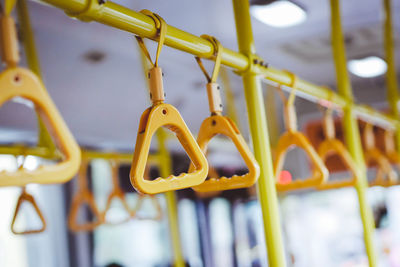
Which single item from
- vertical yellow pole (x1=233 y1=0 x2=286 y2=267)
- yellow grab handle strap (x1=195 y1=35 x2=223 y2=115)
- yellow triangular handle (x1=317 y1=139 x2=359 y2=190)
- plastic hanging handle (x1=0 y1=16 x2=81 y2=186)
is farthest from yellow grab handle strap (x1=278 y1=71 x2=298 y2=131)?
plastic hanging handle (x1=0 y1=16 x2=81 y2=186)

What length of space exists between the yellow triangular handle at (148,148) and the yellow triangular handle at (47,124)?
0.12 meters

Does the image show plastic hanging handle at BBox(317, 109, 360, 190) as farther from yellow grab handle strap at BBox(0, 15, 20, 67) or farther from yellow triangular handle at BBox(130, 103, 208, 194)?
yellow grab handle strap at BBox(0, 15, 20, 67)

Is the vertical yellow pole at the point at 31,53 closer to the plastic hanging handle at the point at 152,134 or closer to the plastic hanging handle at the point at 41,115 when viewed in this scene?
the plastic hanging handle at the point at 152,134

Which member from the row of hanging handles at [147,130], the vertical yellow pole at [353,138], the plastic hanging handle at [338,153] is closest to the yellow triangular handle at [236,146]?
the row of hanging handles at [147,130]

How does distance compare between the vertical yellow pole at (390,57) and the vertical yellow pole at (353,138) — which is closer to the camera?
the vertical yellow pole at (353,138)

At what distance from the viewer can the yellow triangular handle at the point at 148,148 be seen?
2.40 feet

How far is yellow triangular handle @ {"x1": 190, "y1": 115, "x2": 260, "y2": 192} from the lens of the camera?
92cm

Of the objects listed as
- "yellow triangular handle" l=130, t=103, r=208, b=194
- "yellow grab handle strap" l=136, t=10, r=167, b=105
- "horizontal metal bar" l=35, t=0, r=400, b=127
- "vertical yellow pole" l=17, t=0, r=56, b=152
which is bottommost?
"yellow triangular handle" l=130, t=103, r=208, b=194

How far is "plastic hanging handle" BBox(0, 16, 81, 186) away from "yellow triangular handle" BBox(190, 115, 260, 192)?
1.11ft

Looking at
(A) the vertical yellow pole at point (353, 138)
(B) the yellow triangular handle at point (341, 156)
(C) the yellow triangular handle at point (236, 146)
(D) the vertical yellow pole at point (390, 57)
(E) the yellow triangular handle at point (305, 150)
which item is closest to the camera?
(C) the yellow triangular handle at point (236, 146)

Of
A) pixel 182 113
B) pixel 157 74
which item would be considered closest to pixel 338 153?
pixel 157 74

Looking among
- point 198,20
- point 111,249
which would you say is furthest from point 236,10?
point 111,249

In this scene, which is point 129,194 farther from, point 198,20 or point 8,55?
point 8,55

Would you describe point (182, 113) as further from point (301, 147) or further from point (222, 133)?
point (222, 133)
